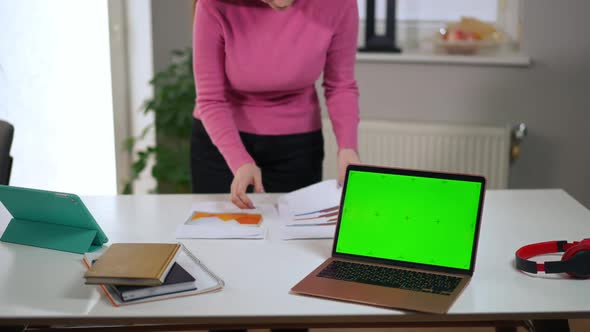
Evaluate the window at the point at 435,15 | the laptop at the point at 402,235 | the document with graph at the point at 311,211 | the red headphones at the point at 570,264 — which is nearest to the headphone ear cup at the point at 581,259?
the red headphones at the point at 570,264

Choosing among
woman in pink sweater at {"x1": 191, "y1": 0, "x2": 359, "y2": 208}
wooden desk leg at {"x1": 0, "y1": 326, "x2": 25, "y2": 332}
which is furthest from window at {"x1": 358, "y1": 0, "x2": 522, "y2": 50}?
wooden desk leg at {"x1": 0, "y1": 326, "x2": 25, "y2": 332}

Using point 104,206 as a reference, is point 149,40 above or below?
above

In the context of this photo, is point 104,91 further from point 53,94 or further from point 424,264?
point 424,264

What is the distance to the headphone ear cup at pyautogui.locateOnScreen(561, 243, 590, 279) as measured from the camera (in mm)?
1428

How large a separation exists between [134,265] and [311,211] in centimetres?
58

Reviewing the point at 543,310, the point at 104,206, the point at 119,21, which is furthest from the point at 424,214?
the point at 119,21

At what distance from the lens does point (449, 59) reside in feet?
10.4

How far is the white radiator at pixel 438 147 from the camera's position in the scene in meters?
3.20

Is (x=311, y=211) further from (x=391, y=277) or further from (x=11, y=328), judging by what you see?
(x=11, y=328)

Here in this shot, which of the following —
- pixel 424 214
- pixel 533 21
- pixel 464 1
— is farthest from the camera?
pixel 464 1

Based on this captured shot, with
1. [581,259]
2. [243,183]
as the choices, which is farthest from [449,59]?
[581,259]

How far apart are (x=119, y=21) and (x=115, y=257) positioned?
222 cm

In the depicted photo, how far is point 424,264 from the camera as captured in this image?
59.6 inches

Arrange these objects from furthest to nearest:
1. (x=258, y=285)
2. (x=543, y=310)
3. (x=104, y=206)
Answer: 1. (x=104, y=206)
2. (x=258, y=285)
3. (x=543, y=310)
